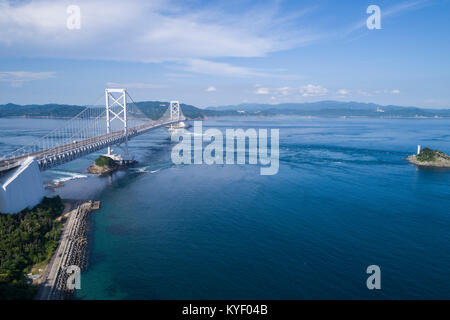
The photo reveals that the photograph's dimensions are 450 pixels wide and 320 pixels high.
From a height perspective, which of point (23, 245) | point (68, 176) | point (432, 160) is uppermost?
point (432, 160)

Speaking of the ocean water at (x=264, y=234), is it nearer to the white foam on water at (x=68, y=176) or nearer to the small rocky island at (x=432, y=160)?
the white foam on water at (x=68, y=176)

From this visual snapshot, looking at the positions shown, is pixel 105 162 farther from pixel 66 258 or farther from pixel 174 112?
pixel 174 112

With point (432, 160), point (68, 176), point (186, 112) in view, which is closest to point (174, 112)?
point (186, 112)

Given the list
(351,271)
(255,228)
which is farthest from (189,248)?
(351,271)

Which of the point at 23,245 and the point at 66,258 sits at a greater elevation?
the point at 23,245

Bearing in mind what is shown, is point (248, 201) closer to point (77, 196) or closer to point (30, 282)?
point (77, 196)

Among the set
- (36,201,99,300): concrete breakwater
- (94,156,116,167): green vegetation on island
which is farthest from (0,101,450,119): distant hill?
(36,201,99,300): concrete breakwater
